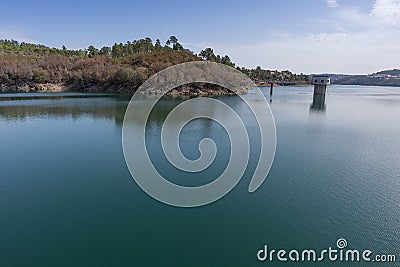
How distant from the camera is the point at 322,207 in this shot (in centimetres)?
1123

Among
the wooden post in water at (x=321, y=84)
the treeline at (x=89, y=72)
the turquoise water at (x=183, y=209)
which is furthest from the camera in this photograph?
the treeline at (x=89, y=72)

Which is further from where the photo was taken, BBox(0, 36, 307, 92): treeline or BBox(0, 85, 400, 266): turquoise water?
BBox(0, 36, 307, 92): treeline

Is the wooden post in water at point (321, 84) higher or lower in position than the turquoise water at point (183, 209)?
higher

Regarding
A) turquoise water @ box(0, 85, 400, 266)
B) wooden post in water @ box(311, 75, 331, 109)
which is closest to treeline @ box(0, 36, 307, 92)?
wooden post in water @ box(311, 75, 331, 109)

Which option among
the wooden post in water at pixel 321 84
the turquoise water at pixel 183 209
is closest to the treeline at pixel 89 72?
the wooden post in water at pixel 321 84

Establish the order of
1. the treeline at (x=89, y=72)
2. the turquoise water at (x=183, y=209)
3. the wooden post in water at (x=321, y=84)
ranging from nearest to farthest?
the turquoise water at (x=183, y=209) < the wooden post in water at (x=321, y=84) < the treeline at (x=89, y=72)

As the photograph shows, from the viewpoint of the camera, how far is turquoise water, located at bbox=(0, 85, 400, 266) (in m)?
8.62

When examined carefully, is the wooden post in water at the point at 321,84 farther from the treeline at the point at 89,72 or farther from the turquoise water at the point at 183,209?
the turquoise water at the point at 183,209

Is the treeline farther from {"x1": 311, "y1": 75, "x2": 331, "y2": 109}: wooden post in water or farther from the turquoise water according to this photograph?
the turquoise water

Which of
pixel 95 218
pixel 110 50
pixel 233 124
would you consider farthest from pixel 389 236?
pixel 110 50

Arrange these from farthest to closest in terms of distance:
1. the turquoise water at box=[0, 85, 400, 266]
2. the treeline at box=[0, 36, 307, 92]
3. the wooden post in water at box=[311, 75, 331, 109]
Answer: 1. the treeline at box=[0, 36, 307, 92]
2. the wooden post in water at box=[311, 75, 331, 109]
3. the turquoise water at box=[0, 85, 400, 266]

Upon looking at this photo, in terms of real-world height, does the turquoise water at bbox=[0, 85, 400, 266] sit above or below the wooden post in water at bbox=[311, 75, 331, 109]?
below

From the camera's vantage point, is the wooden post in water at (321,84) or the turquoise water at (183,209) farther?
the wooden post in water at (321,84)

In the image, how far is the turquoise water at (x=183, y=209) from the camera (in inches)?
340
